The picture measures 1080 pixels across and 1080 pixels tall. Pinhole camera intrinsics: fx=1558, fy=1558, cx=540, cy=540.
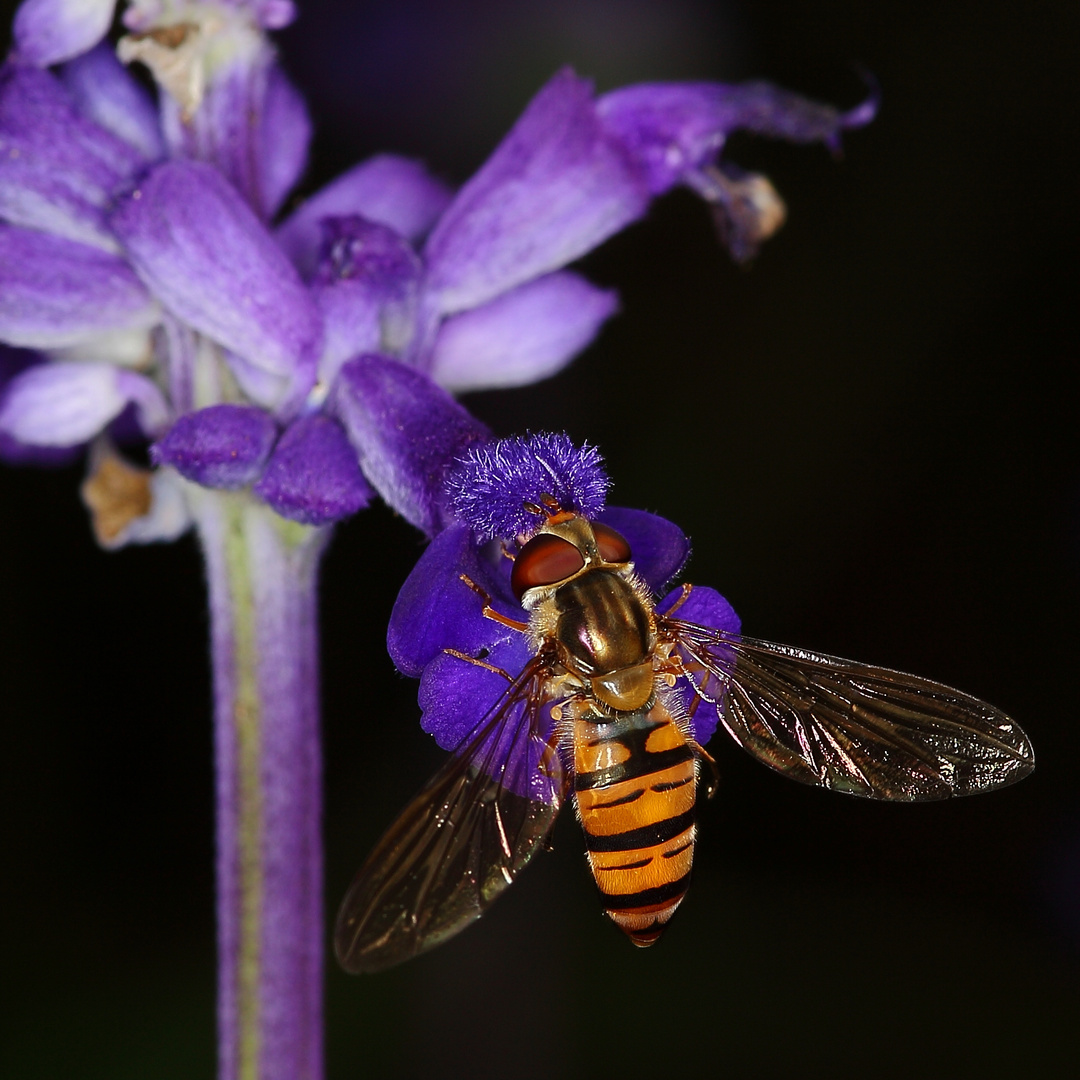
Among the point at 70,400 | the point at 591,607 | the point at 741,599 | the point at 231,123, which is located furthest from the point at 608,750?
the point at 741,599

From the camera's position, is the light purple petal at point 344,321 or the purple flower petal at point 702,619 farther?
the light purple petal at point 344,321

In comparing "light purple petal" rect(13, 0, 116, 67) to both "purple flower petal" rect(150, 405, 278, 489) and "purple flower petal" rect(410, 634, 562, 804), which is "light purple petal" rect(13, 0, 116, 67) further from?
"purple flower petal" rect(410, 634, 562, 804)

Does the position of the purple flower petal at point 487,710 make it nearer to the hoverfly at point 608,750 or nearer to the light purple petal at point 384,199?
the hoverfly at point 608,750

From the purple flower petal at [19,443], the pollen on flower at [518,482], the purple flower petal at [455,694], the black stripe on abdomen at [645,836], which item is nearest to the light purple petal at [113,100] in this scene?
the purple flower petal at [19,443]

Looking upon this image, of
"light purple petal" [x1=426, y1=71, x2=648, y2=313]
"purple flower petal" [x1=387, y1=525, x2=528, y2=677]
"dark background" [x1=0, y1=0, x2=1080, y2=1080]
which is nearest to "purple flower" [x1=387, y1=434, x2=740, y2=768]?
"purple flower petal" [x1=387, y1=525, x2=528, y2=677]

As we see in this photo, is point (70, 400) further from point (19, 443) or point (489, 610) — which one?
point (489, 610)

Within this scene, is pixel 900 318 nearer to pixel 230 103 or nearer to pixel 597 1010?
pixel 597 1010
